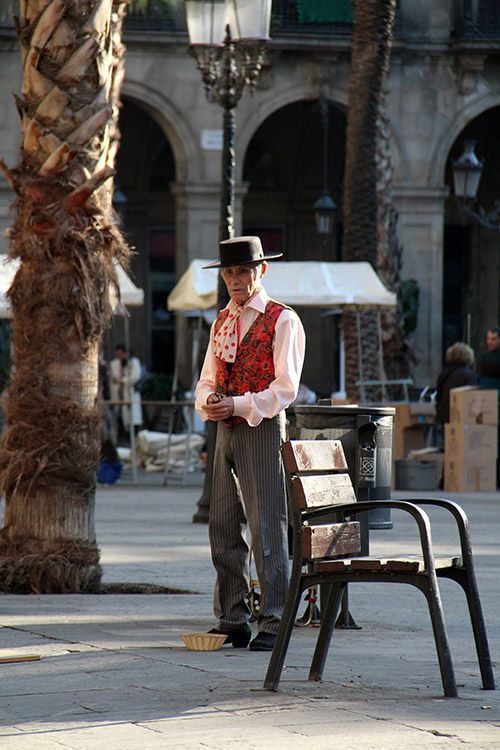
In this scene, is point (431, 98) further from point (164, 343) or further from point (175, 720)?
point (175, 720)

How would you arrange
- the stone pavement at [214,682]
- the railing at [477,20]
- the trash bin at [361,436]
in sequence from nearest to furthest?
1. the stone pavement at [214,682]
2. the trash bin at [361,436]
3. the railing at [477,20]

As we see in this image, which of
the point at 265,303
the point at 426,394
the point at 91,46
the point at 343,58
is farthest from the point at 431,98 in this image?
the point at 265,303

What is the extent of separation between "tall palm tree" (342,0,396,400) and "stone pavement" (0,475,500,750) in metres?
11.9

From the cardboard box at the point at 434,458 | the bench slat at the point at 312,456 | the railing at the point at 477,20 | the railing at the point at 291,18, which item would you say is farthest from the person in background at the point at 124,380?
the bench slat at the point at 312,456

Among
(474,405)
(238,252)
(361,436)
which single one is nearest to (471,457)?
(474,405)

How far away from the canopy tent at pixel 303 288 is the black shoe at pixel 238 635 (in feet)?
36.8

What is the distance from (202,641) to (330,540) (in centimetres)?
111

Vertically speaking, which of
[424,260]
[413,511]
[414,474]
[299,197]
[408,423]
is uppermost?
[299,197]

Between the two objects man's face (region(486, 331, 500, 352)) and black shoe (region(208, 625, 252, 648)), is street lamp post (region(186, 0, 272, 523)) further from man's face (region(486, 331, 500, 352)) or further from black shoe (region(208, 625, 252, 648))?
black shoe (region(208, 625, 252, 648))

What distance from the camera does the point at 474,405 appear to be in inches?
693

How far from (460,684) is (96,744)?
5.70 ft

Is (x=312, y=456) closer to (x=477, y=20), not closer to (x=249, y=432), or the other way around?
(x=249, y=432)

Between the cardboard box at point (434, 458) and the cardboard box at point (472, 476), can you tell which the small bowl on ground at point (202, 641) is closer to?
the cardboard box at point (472, 476)

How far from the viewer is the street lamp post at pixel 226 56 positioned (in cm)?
1369
